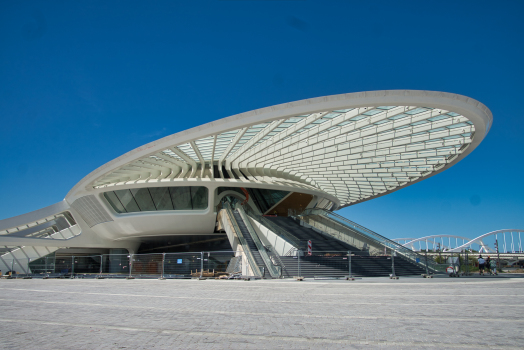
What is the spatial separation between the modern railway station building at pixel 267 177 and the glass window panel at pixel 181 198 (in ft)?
0.33

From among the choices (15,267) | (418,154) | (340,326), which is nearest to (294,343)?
(340,326)

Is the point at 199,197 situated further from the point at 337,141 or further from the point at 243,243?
the point at 337,141

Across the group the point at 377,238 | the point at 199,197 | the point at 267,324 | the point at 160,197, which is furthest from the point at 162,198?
the point at 267,324

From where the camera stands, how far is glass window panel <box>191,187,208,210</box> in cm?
3644

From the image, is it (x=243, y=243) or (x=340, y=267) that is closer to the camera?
(x=340, y=267)

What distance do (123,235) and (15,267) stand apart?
11241mm

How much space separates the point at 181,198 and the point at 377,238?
18911mm

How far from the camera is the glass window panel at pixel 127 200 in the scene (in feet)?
121

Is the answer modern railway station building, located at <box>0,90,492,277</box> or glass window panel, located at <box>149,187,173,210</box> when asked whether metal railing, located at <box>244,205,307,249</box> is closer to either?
modern railway station building, located at <box>0,90,492,277</box>

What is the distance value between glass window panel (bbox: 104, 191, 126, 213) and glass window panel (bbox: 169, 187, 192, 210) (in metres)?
5.60

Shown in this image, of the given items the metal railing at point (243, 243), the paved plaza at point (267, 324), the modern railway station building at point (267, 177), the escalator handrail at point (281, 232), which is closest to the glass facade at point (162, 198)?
the modern railway station building at point (267, 177)

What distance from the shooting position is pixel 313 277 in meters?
21.5

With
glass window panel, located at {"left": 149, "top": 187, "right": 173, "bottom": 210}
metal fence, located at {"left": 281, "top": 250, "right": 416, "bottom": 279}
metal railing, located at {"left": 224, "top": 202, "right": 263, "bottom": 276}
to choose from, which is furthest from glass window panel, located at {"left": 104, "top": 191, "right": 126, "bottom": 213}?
metal fence, located at {"left": 281, "top": 250, "right": 416, "bottom": 279}

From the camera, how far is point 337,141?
2339 cm
